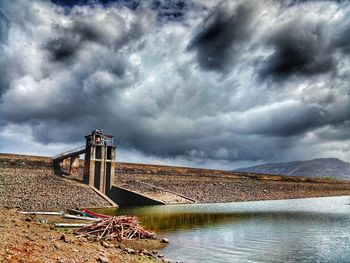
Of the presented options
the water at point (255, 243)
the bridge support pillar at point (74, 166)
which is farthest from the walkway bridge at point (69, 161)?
the water at point (255, 243)

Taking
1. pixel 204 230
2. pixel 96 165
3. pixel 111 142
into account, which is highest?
pixel 111 142

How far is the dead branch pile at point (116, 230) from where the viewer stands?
2014cm

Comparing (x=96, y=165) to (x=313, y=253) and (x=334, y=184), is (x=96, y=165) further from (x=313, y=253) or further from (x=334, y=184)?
(x=334, y=184)

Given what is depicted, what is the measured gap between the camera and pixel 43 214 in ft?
113

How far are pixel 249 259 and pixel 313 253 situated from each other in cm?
390

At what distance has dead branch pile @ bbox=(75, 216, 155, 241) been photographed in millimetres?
20141

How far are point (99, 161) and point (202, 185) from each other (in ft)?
88.4

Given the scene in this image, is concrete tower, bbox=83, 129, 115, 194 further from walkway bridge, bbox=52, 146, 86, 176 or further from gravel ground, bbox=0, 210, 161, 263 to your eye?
gravel ground, bbox=0, 210, 161, 263

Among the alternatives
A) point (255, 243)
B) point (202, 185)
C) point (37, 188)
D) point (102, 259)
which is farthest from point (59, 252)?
point (202, 185)

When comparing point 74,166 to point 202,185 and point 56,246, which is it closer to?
point 202,185

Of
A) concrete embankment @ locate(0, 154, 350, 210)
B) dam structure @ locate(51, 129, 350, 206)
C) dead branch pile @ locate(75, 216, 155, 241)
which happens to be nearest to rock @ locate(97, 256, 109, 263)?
dead branch pile @ locate(75, 216, 155, 241)

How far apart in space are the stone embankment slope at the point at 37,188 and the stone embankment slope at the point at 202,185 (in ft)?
41.9

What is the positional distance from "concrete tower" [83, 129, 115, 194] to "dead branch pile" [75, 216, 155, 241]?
38.0 m

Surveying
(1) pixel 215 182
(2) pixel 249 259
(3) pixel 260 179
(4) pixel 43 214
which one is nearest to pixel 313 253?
(2) pixel 249 259
